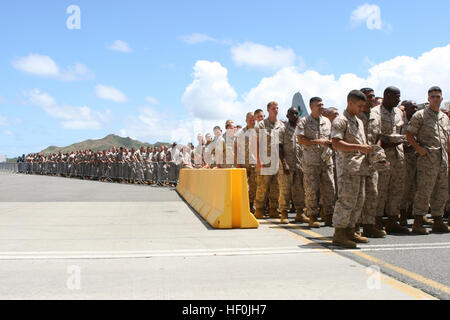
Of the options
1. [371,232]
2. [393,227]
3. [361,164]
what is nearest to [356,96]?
[361,164]

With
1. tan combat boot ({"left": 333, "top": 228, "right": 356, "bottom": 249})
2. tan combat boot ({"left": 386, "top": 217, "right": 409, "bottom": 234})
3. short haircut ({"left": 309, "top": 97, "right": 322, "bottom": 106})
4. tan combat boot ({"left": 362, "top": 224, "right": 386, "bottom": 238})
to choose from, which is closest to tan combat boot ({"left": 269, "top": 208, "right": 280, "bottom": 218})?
short haircut ({"left": 309, "top": 97, "right": 322, "bottom": 106})

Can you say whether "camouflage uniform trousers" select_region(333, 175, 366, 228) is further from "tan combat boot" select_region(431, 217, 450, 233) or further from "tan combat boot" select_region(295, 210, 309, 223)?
"tan combat boot" select_region(295, 210, 309, 223)

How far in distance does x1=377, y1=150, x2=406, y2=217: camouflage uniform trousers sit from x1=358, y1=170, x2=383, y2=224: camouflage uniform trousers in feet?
2.23

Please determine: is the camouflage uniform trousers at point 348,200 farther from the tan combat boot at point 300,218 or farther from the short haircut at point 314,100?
the tan combat boot at point 300,218

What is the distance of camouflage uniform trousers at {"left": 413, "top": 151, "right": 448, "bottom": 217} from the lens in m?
7.26

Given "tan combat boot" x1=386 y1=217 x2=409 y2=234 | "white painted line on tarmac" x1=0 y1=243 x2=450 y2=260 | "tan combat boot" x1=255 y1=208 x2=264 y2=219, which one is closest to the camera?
"white painted line on tarmac" x1=0 y1=243 x2=450 y2=260

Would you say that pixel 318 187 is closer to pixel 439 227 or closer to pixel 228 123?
pixel 439 227

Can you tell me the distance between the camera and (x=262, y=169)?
359 inches

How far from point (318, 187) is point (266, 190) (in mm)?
1537

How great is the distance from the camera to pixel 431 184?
726 centimetres

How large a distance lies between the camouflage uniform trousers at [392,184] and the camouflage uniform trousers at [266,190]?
2.50 m
